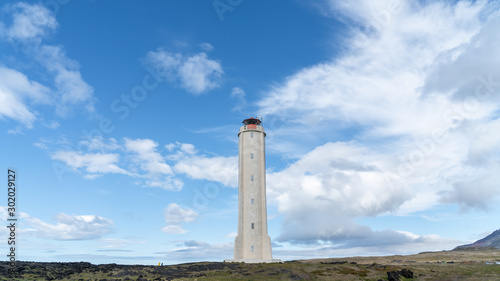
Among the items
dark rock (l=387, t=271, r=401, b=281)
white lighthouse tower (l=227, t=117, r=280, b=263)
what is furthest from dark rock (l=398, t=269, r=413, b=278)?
white lighthouse tower (l=227, t=117, r=280, b=263)

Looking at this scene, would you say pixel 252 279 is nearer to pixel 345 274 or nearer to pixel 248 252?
pixel 345 274

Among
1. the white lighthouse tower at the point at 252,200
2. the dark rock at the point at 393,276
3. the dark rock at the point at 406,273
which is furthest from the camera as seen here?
the white lighthouse tower at the point at 252,200

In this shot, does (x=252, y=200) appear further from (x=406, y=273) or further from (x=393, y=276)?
(x=406, y=273)

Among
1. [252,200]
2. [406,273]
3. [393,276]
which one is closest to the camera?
[393,276]

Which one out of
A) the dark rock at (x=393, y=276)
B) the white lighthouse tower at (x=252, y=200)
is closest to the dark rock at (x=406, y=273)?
the dark rock at (x=393, y=276)

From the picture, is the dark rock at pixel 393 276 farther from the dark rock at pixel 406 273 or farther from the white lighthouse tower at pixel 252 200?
the white lighthouse tower at pixel 252 200

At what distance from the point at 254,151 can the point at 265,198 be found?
9656 mm

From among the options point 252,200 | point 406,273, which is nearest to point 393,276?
point 406,273

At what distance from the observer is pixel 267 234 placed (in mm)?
68250

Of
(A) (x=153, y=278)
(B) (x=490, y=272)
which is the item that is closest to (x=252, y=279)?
(A) (x=153, y=278)

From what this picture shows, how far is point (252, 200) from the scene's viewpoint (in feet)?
227

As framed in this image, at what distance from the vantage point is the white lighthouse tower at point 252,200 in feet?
220

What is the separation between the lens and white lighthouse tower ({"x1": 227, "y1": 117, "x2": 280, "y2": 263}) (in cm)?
6694

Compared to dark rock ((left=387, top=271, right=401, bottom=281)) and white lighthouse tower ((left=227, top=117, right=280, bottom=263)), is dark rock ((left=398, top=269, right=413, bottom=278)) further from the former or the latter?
white lighthouse tower ((left=227, top=117, right=280, bottom=263))
